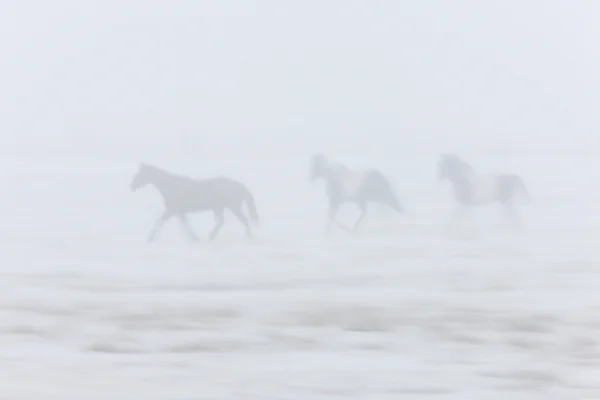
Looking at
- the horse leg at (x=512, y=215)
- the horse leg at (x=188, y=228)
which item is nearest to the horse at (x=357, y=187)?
the horse leg at (x=512, y=215)

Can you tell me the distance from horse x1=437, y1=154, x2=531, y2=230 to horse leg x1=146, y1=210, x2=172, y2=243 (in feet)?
10.1

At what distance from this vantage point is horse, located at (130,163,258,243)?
8375mm

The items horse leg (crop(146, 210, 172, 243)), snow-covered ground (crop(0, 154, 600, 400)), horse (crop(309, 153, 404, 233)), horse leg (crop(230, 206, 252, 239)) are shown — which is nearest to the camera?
snow-covered ground (crop(0, 154, 600, 400))

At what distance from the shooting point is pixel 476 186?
30.5 ft

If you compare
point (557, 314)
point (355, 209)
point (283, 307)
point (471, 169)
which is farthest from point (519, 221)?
point (283, 307)

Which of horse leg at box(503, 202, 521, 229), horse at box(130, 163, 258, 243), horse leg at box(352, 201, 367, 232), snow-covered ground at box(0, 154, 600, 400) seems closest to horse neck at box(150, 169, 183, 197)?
horse at box(130, 163, 258, 243)

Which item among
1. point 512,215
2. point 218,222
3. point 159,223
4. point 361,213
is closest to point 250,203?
point 218,222

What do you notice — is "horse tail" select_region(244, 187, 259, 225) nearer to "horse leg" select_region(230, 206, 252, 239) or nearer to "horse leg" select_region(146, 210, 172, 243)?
"horse leg" select_region(230, 206, 252, 239)

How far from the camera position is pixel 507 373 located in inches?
175

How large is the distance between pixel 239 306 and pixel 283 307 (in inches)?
11.7

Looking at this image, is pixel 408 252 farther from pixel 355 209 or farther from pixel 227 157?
pixel 227 157

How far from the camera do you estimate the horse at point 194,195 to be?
8.38m

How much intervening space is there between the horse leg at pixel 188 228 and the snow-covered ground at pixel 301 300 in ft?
0.30

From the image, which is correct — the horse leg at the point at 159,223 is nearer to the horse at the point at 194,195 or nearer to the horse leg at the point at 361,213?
the horse at the point at 194,195
